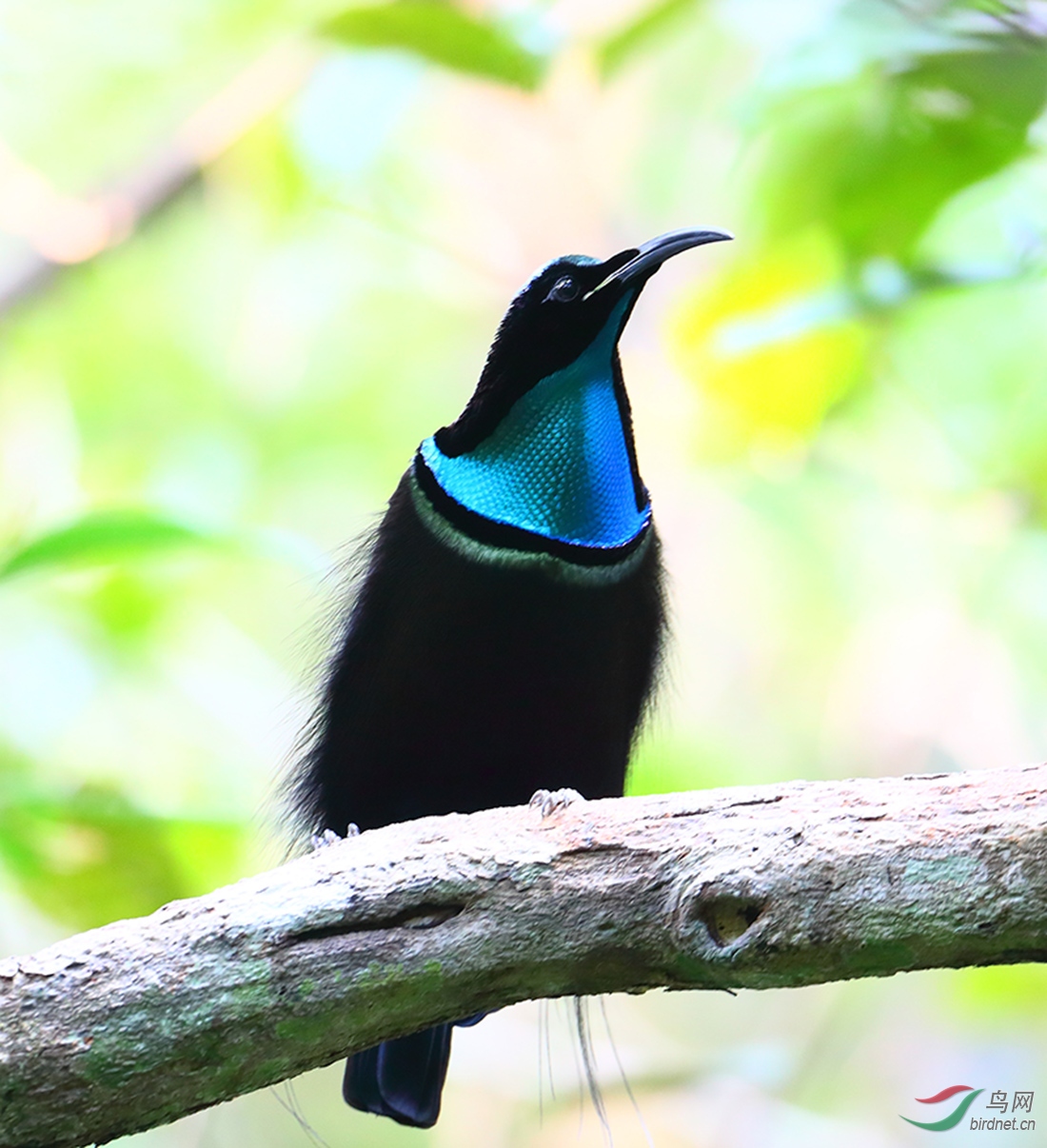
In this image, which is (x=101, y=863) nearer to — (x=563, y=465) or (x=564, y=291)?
(x=563, y=465)

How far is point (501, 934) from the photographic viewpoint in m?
2.04

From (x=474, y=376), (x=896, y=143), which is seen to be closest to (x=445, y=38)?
(x=896, y=143)

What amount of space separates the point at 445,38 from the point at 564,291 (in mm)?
1099

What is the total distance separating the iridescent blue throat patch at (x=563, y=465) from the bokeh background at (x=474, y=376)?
60 centimetres

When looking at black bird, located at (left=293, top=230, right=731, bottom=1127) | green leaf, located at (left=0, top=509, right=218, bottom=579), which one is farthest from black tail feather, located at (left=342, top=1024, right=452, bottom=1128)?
green leaf, located at (left=0, top=509, right=218, bottom=579)

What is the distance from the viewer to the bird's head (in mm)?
2850

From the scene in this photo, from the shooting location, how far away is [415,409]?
6.28m

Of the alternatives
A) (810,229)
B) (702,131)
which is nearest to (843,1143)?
(810,229)

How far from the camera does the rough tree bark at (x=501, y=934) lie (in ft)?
6.30

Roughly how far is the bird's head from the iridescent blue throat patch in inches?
0.5

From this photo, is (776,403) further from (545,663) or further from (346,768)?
(346,768)

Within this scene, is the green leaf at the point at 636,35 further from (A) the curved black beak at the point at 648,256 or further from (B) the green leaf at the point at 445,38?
(A) the curved black beak at the point at 648,256

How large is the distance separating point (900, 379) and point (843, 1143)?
2.54 meters

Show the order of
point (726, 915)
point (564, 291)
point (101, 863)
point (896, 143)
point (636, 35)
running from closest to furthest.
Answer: point (726, 915) → point (564, 291) → point (896, 143) → point (636, 35) → point (101, 863)
